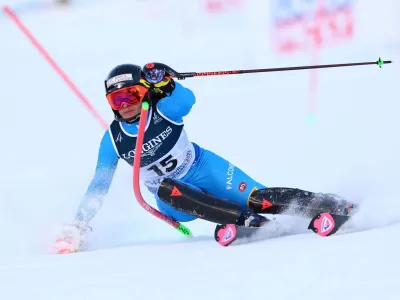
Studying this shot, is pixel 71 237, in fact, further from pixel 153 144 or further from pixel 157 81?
pixel 157 81

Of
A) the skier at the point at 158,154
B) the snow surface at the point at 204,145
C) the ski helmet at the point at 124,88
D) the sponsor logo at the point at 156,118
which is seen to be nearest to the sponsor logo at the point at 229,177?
the skier at the point at 158,154

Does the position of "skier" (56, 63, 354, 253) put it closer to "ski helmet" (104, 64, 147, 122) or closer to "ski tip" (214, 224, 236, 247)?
"ski helmet" (104, 64, 147, 122)

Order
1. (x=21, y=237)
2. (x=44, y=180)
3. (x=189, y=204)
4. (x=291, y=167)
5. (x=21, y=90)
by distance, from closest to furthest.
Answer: (x=189, y=204) < (x=21, y=237) < (x=291, y=167) < (x=44, y=180) < (x=21, y=90)

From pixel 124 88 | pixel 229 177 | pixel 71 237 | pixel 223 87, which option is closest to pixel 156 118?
pixel 124 88

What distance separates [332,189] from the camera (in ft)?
15.1

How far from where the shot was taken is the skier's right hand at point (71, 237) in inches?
153

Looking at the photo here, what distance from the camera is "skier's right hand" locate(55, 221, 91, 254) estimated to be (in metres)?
3.90

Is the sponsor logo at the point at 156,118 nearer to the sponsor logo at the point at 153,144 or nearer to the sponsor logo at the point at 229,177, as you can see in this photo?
the sponsor logo at the point at 153,144

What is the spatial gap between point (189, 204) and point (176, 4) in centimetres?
486

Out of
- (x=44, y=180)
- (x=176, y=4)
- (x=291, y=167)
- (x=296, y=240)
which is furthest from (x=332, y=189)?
(x=176, y=4)

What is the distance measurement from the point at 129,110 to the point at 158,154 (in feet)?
0.98

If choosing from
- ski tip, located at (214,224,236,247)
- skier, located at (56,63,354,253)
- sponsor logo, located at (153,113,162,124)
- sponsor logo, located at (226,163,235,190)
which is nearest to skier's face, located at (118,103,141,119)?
skier, located at (56,63,354,253)

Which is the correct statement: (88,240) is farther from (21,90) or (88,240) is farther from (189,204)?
(21,90)

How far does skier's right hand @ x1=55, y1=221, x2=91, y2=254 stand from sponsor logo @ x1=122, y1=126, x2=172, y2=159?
468mm
